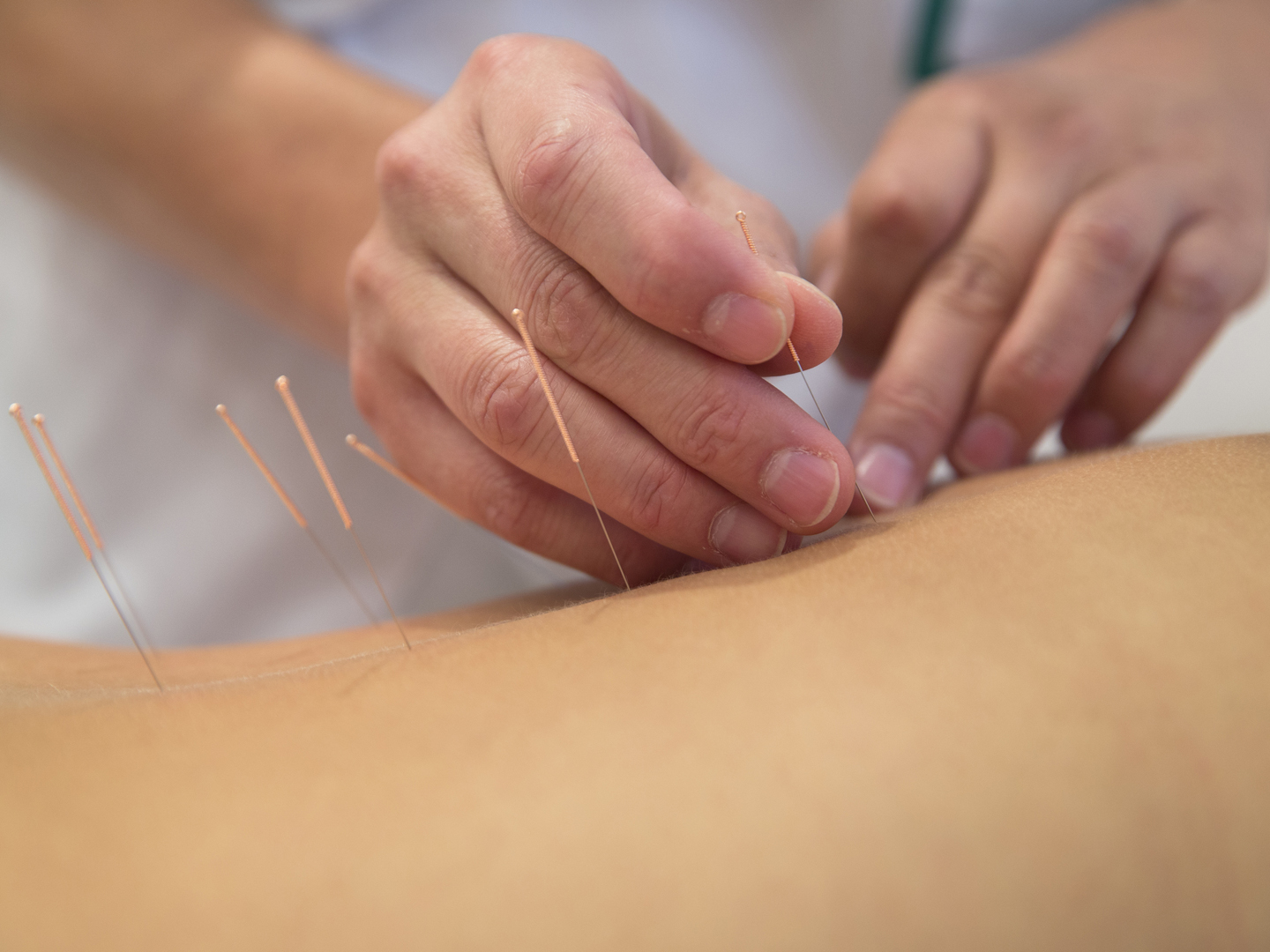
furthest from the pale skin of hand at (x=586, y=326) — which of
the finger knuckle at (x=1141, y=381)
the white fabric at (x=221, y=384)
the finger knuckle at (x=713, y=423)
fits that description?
the white fabric at (x=221, y=384)

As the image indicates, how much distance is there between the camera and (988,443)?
3.77 ft

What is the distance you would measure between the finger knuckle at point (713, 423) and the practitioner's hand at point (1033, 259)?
1.06 feet

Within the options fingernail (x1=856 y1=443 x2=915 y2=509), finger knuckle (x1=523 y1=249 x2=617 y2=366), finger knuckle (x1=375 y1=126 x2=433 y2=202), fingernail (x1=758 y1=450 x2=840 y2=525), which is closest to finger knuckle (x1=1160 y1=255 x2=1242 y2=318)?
fingernail (x1=856 y1=443 x2=915 y2=509)

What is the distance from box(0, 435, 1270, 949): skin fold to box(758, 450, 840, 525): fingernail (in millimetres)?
143

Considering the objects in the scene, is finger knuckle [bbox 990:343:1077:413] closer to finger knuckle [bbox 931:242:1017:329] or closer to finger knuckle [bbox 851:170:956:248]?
finger knuckle [bbox 931:242:1017:329]

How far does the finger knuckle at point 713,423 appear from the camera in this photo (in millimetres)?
748

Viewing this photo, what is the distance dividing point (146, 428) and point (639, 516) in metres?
1.20

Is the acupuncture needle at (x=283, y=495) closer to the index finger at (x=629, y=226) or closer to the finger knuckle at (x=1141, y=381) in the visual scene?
the index finger at (x=629, y=226)

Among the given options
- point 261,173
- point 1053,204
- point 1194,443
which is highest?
point 261,173

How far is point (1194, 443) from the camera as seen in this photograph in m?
0.80

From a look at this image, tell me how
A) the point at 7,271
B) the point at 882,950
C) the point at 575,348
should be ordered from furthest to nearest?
the point at 7,271 → the point at 575,348 → the point at 882,950

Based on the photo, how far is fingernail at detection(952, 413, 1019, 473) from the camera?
3.76 ft

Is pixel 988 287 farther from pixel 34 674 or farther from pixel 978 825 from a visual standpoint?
pixel 34 674

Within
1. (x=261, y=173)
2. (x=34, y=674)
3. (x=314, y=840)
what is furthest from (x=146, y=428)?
(x=314, y=840)
